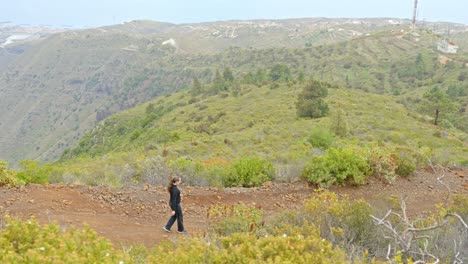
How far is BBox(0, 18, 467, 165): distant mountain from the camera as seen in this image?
64.7m

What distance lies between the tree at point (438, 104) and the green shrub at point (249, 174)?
21013 millimetres

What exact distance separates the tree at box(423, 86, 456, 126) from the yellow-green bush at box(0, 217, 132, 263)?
91.2 feet

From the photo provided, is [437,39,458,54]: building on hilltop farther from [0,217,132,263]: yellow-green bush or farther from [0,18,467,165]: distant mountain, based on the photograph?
[0,217,132,263]: yellow-green bush

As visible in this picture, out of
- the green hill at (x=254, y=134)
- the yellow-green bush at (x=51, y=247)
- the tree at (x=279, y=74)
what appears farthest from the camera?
the tree at (x=279, y=74)

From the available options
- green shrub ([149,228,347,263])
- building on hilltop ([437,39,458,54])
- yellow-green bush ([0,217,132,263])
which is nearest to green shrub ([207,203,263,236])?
green shrub ([149,228,347,263])

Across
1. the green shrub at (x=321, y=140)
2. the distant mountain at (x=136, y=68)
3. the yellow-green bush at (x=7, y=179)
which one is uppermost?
the yellow-green bush at (x=7, y=179)

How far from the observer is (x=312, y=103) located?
28.2 metres

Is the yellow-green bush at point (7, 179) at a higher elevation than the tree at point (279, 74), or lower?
higher

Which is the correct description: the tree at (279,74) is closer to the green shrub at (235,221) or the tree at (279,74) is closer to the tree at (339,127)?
the tree at (339,127)

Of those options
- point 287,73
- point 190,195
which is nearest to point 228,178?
point 190,195

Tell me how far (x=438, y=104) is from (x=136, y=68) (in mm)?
94882

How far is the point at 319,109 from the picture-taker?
28.5 metres

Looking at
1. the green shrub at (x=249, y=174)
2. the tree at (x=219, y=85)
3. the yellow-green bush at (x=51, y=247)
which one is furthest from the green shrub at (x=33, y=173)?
the tree at (x=219, y=85)

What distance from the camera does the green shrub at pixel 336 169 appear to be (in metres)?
9.98
